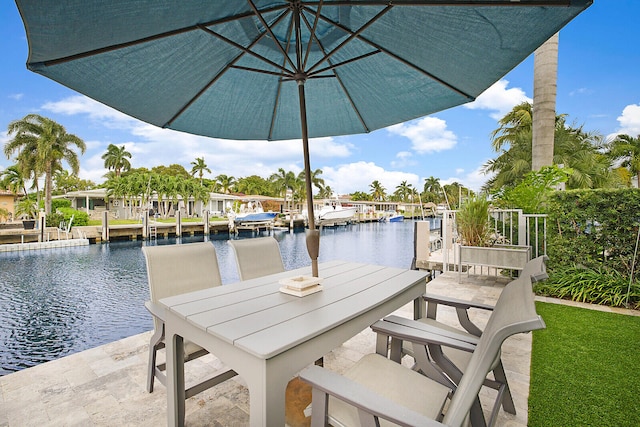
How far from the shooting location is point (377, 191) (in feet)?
182

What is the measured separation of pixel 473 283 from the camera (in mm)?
4879

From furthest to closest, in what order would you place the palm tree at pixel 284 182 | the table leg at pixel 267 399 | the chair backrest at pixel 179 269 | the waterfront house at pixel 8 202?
the palm tree at pixel 284 182 < the waterfront house at pixel 8 202 < the chair backrest at pixel 179 269 < the table leg at pixel 267 399

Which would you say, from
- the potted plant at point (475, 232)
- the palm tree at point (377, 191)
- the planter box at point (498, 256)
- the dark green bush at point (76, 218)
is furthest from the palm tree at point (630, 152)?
the palm tree at point (377, 191)

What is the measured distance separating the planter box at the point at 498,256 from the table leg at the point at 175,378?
14.1ft

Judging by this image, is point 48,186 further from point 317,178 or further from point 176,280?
point 317,178

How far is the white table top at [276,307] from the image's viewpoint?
116cm

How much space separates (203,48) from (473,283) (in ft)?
16.0

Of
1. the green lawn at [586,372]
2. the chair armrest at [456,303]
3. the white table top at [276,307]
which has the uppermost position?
the white table top at [276,307]

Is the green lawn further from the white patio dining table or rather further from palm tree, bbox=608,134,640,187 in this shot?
palm tree, bbox=608,134,640,187

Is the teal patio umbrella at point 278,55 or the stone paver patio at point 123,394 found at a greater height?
the teal patio umbrella at point 278,55

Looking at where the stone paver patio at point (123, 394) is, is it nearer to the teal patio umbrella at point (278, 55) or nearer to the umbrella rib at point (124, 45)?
the teal patio umbrella at point (278, 55)

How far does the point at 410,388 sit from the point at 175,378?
1.14 meters

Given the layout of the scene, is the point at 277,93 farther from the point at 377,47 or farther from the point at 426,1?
the point at 426,1

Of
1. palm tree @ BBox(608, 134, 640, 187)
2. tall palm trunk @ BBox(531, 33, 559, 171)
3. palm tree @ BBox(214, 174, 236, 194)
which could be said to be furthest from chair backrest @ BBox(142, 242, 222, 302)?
palm tree @ BBox(214, 174, 236, 194)
